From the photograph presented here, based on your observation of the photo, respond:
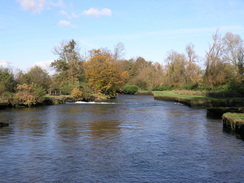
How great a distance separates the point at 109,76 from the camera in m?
49.3

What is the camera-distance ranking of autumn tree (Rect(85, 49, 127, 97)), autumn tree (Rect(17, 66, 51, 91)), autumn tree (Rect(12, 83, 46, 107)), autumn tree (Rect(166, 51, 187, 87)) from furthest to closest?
1. autumn tree (Rect(166, 51, 187, 87))
2. autumn tree (Rect(85, 49, 127, 97))
3. autumn tree (Rect(17, 66, 51, 91))
4. autumn tree (Rect(12, 83, 46, 107))

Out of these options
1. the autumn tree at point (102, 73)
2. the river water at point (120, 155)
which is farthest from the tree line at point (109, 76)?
the river water at point (120, 155)

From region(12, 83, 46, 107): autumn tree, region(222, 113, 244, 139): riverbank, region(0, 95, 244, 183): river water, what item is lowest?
region(0, 95, 244, 183): river water

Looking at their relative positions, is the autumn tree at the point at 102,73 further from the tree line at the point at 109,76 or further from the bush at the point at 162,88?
the bush at the point at 162,88

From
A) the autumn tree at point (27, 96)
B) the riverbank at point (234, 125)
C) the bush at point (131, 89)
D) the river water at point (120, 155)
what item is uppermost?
the bush at point (131, 89)

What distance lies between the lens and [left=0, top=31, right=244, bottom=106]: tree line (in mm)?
33341

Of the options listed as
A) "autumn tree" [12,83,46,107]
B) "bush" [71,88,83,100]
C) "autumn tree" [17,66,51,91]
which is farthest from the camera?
"autumn tree" [17,66,51,91]

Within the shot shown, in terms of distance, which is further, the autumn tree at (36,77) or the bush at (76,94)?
the autumn tree at (36,77)

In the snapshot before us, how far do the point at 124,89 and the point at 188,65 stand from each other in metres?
17.6

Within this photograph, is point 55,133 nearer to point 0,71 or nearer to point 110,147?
point 110,147

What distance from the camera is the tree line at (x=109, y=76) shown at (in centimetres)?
3334

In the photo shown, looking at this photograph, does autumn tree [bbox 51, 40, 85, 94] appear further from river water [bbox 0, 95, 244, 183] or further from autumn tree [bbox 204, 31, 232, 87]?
river water [bbox 0, 95, 244, 183]

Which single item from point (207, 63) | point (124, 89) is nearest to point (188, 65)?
point (207, 63)

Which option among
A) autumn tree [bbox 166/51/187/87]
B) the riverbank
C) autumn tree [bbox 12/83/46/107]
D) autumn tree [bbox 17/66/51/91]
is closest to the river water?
the riverbank
